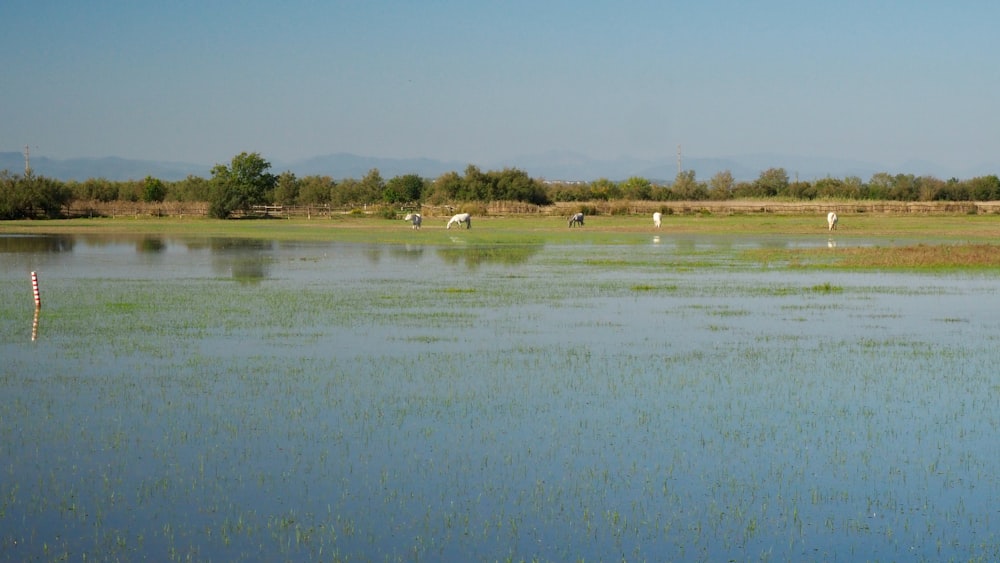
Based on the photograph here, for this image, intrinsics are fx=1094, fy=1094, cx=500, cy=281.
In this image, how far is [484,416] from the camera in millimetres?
13500

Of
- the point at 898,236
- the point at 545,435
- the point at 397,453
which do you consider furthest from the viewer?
the point at 898,236

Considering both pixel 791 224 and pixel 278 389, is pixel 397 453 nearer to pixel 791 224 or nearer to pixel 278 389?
pixel 278 389

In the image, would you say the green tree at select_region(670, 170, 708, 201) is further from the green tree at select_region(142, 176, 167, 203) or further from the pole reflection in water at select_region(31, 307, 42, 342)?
the pole reflection in water at select_region(31, 307, 42, 342)

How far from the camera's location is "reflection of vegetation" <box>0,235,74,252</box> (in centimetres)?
4878

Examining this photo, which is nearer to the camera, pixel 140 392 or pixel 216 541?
pixel 216 541

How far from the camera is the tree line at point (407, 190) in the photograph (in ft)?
306

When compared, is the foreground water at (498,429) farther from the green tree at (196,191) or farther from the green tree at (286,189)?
the green tree at (286,189)

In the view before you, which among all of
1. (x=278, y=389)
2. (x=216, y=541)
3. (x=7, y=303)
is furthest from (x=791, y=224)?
(x=216, y=541)

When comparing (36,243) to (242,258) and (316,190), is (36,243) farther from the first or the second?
(316,190)

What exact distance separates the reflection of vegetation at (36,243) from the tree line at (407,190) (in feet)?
99.5

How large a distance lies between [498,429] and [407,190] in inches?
5339

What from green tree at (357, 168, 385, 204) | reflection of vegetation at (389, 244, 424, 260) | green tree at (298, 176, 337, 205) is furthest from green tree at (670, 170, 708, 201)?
reflection of vegetation at (389, 244, 424, 260)

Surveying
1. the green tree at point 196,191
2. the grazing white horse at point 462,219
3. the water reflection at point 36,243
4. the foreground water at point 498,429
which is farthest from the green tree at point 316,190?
the foreground water at point 498,429

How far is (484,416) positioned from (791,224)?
2553 inches
